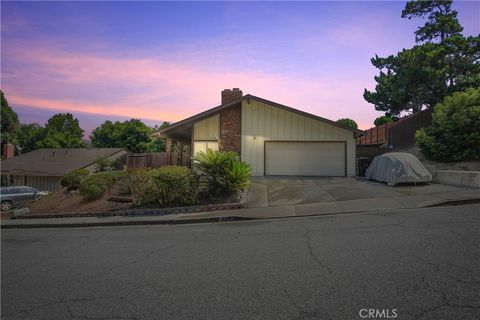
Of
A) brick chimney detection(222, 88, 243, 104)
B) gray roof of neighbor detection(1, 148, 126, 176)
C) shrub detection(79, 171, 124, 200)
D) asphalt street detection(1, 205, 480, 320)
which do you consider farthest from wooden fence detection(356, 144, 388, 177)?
gray roof of neighbor detection(1, 148, 126, 176)

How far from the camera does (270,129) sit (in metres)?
20.2

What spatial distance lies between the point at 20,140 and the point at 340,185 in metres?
50.0

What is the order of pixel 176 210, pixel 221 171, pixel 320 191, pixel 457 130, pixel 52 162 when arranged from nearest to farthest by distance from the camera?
pixel 176 210, pixel 221 171, pixel 320 191, pixel 457 130, pixel 52 162

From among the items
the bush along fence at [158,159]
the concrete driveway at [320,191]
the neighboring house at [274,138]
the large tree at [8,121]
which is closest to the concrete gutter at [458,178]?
the concrete driveway at [320,191]

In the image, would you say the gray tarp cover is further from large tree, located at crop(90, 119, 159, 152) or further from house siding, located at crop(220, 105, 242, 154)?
large tree, located at crop(90, 119, 159, 152)

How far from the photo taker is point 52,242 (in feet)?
29.7

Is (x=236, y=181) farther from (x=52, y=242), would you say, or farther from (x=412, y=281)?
(x=412, y=281)

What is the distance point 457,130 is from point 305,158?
24.5 feet

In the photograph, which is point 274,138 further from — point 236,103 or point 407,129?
point 407,129

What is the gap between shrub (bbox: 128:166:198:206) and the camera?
13.1 meters

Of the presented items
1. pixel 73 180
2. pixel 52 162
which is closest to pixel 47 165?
pixel 52 162

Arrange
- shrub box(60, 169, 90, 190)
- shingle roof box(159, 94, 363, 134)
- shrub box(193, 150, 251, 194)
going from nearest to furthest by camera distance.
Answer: shrub box(193, 150, 251, 194) < shrub box(60, 169, 90, 190) < shingle roof box(159, 94, 363, 134)

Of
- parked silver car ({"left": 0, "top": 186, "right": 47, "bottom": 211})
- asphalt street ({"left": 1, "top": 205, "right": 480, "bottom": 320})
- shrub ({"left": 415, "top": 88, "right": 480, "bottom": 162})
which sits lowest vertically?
parked silver car ({"left": 0, "top": 186, "right": 47, "bottom": 211})

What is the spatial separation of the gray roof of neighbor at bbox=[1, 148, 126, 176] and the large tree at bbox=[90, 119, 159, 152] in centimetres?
885
